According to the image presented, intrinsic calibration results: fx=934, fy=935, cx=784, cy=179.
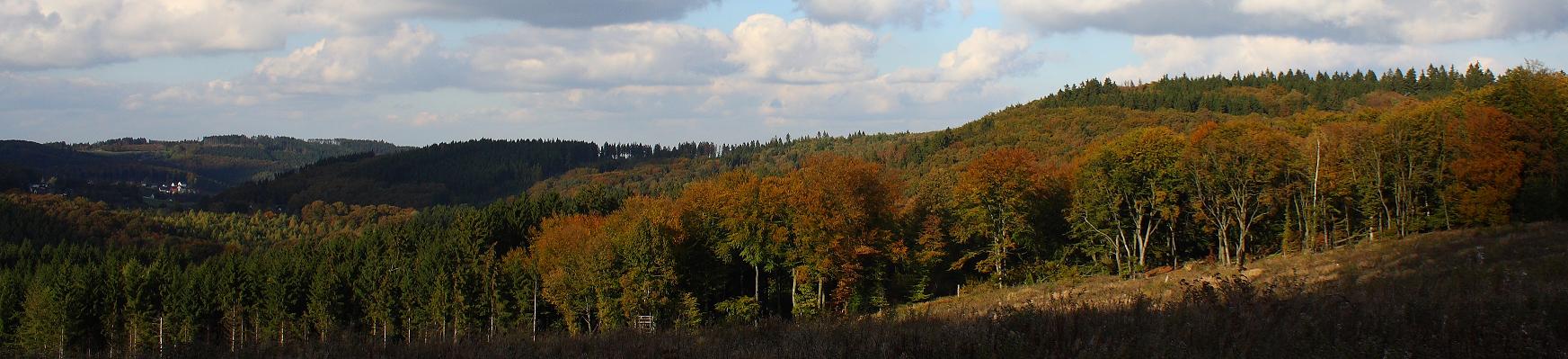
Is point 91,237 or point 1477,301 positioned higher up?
point 1477,301

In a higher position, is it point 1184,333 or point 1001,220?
point 1184,333

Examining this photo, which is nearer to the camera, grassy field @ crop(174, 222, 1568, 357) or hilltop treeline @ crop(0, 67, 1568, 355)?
grassy field @ crop(174, 222, 1568, 357)

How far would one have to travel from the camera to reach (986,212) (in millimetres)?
50750

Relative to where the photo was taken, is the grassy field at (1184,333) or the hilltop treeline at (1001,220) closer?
the grassy field at (1184,333)

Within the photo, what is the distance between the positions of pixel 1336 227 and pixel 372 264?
69.9 meters

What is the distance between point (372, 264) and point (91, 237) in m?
165

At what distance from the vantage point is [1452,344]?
797 centimetres

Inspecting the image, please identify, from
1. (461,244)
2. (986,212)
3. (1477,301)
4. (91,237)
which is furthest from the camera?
(91,237)

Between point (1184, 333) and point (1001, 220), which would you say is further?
point (1001, 220)

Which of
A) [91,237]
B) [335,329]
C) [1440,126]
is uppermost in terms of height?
[1440,126]

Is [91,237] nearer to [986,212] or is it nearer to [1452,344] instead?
[986,212]

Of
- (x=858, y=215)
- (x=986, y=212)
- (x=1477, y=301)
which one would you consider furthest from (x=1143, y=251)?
(x=1477, y=301)

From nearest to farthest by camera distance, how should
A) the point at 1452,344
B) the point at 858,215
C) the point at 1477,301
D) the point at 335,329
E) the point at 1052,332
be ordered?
the point at 1452,344
the point at 1052,332
the point at 1477,301
the point at 335,329
the point at 858,215

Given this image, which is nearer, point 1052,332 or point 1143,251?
point 1052,332
